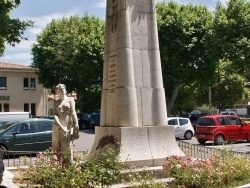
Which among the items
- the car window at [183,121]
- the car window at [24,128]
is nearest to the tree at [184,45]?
the car window at [183,121]

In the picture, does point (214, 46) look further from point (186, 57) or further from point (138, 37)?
point (138, 37)

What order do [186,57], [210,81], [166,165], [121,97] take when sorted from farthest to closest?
[210,81] < [186,57] < [121,97] < [166,165]

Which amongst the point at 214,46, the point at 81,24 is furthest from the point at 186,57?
the point at 81,24

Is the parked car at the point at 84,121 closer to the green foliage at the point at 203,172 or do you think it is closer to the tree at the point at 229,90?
the tree at the point at 229,90

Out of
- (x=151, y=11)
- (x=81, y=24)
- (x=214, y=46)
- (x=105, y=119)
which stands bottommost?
(x=105, y=119)

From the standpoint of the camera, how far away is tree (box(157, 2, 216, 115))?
3559 centimetres

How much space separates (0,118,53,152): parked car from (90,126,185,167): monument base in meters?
8.01

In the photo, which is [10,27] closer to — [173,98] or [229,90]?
[173,98]

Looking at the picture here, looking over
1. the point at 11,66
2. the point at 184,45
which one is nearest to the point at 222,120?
the point at 184,45

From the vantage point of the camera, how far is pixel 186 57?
3688 cm

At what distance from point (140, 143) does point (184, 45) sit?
26376 mm

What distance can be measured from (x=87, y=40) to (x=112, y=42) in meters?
30.8

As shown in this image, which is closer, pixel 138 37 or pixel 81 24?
pixel 138 37

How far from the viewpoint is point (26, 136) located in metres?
18.3
